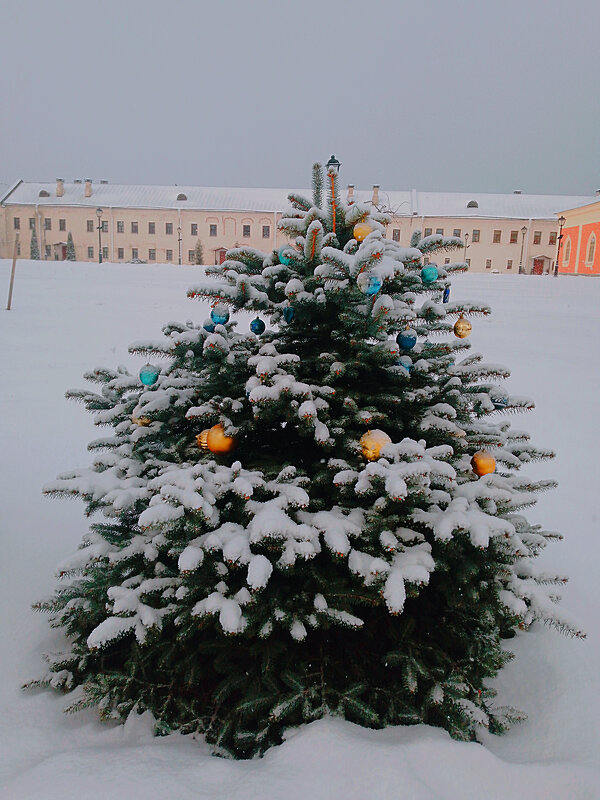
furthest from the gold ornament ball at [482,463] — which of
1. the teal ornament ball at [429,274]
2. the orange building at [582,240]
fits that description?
the orange building at [582,240]

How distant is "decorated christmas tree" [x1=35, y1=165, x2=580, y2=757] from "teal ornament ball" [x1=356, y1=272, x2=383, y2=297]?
1 cm

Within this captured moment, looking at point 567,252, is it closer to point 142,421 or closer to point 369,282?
point 369,282

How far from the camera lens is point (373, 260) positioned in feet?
6.70

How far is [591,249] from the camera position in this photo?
32.8 metres

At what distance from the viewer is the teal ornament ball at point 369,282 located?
1.98m

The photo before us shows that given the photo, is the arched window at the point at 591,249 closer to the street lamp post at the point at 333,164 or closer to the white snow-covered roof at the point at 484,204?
the white snow-covered roof at the point at 484,204

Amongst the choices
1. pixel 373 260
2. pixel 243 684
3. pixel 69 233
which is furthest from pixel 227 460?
pixel 69 233

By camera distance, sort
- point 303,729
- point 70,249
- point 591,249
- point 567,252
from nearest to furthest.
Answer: point 303,729 → point 591,249 → point 567,252 → point 70,249

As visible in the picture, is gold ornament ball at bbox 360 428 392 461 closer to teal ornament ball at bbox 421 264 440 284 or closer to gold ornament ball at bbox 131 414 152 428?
teal ornament ball at bbox 421 264 440 284

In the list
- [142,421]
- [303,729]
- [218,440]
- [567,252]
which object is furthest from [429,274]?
[567,252]

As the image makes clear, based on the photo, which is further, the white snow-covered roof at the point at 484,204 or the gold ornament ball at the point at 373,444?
the white snow-covered roof at the point at 484,204

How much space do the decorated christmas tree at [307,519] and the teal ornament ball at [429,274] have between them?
13 millimetres

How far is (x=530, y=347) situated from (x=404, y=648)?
30.9 ft

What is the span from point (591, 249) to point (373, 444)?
3603cm
